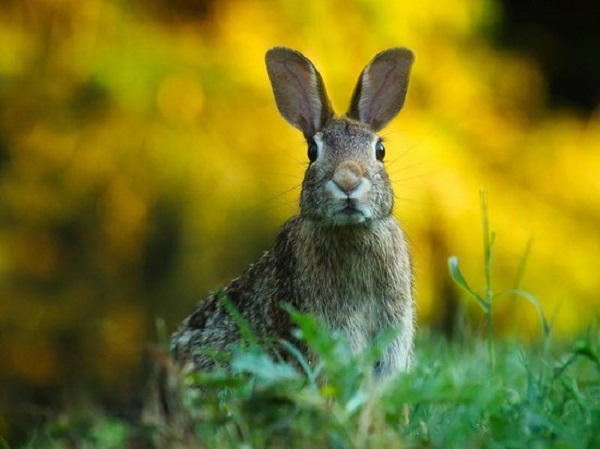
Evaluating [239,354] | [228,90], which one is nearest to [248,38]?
[228,90]

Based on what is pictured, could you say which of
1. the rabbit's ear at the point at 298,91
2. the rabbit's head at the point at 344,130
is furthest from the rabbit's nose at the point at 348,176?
the rabbit's ear at the point at 298,91

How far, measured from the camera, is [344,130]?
4.03 metres

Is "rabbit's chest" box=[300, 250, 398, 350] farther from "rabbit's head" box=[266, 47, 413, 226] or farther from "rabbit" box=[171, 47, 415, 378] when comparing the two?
"rabbit's head" box=[266, 47, 413, 226]

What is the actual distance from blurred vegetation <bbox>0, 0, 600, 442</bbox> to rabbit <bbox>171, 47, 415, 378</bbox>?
2992mm

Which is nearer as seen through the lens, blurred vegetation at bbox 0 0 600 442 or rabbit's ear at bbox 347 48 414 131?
rabbit's ear at bbox 347 48 414 131

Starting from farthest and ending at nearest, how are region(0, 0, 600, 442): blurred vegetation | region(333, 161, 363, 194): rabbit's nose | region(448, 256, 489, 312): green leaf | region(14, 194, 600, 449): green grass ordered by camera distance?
region(0, 0, 600, 442): blurred vegetation < region(333, 161, 363, 194): rabbit's nose < region(448, 256, 489, 312): green leaf < region(14, 194, 600, 449): green grass

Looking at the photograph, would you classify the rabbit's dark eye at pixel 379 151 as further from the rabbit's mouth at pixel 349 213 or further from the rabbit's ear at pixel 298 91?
the rabbit's mouth at pixel 349 213

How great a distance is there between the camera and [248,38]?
7609 mm

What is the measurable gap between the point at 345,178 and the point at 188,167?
3.81 meters

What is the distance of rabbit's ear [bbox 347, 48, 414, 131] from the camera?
13.8 feet

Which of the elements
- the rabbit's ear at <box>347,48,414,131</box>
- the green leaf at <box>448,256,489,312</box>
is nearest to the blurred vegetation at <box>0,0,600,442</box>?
the rabbit's ear at <box>347,48,414,131</box>

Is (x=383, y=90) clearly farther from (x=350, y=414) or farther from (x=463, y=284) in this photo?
(x=350, y=414)

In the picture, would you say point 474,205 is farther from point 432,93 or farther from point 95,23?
point 95,23

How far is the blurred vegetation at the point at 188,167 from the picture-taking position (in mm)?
7387
